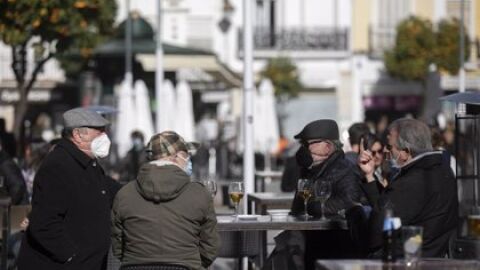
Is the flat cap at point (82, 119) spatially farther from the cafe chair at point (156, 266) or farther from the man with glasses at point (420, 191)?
the man with glasses at point (420, 191)

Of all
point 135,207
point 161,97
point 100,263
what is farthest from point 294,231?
point 161,97

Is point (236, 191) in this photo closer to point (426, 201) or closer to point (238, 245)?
point (238, 245)

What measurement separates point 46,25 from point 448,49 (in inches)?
925

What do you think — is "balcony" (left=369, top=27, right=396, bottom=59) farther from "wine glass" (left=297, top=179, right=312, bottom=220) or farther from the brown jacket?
the brown jacket

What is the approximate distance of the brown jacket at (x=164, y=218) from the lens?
832 cm

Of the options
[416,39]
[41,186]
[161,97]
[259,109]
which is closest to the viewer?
[41,186]

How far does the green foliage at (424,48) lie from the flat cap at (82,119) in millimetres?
38749

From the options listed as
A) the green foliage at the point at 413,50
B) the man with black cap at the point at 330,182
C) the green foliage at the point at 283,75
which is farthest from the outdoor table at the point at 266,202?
the green foliage at the point at 413,50

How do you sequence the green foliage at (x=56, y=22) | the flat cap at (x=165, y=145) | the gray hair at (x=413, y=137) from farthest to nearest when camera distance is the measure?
the green foliage at (x=56, y=22), the gray hair at (x=413, y=137), the flat cap at (x=165, y=145)

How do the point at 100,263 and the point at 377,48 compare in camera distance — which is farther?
the point at 377,48

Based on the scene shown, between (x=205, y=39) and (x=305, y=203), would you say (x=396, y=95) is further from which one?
(x=305, y=203)

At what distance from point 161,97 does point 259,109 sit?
16.2ft

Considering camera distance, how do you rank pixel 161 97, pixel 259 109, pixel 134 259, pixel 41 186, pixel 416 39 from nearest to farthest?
1. pixel 134 259
2. pixel 41 186
3. pixel 161 97
4. pixel 259 109
5. pixel 416 39

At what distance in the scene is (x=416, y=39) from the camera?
4806 centimetres
